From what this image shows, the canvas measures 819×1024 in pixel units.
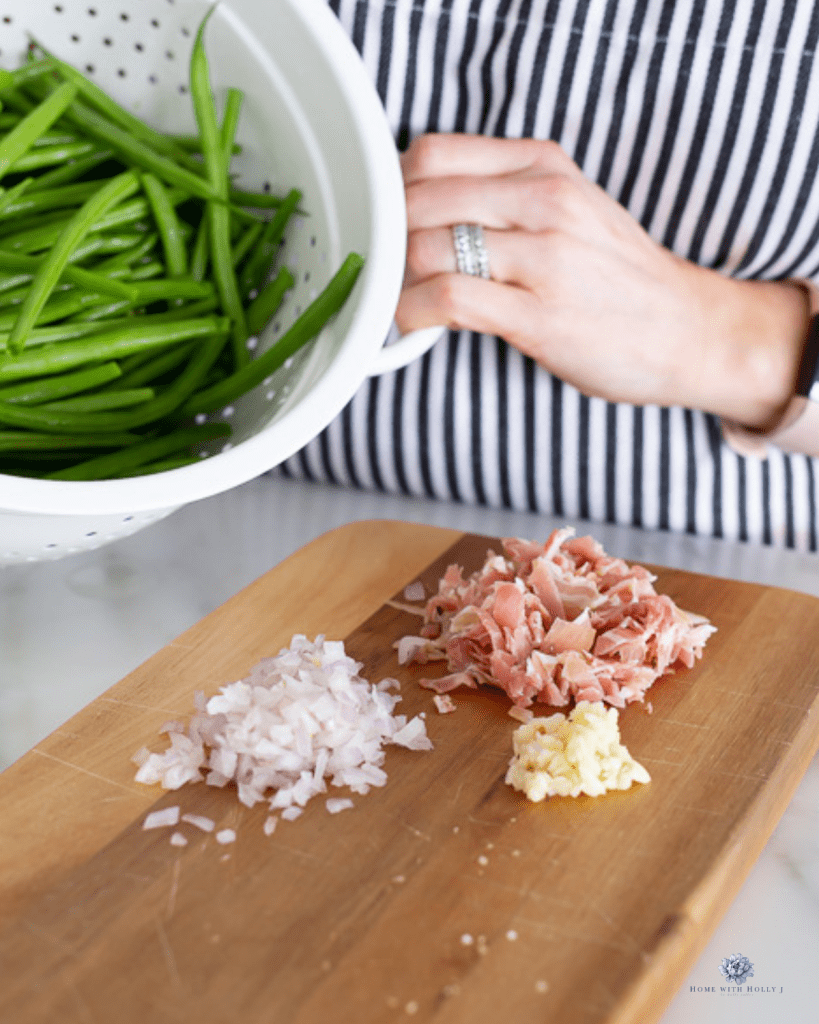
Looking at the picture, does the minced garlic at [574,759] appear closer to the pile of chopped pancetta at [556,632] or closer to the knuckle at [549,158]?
the pile of chopped pancetta at [556,632]

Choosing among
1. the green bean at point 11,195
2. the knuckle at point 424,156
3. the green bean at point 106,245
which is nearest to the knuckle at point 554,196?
the knuckle at point 424,156

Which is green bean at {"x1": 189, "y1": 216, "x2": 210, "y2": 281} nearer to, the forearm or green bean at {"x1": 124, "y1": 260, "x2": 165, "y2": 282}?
green bean at {"x1": 124, "y1": 260, "x2": 165, "y2": 282}

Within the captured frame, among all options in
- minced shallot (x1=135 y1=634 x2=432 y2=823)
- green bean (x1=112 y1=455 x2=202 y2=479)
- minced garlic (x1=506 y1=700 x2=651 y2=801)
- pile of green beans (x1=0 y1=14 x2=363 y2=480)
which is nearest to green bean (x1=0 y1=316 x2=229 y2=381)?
pile of green beans (x1=0 y1=14 x2=363 y2=480)

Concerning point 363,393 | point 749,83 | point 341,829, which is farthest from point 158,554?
point 749,83

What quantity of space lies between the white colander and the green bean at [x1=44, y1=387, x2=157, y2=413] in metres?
0.11

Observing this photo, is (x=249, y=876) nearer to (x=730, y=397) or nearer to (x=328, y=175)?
(x=328, y=175)

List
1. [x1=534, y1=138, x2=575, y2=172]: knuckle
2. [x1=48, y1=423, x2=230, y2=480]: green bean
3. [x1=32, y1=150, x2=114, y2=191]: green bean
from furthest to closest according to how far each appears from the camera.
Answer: [x1=534, y1=138, x2=575, y2=172]: knuckle < [x1=32, y1=150, x2=114, y2=191]: green bean < [x1=48, y1=423, x2=230, y2=480]: green bean

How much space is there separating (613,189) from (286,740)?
862 millimetres

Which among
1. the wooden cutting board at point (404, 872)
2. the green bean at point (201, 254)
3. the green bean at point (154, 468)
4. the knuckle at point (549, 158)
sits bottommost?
the wooden cutting board at point (404, 872)

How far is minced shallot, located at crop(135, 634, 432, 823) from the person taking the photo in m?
0.86

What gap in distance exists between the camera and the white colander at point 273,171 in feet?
3.01

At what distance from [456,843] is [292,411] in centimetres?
37

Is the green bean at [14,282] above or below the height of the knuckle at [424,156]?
below

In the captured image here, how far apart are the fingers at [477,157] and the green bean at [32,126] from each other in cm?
37
